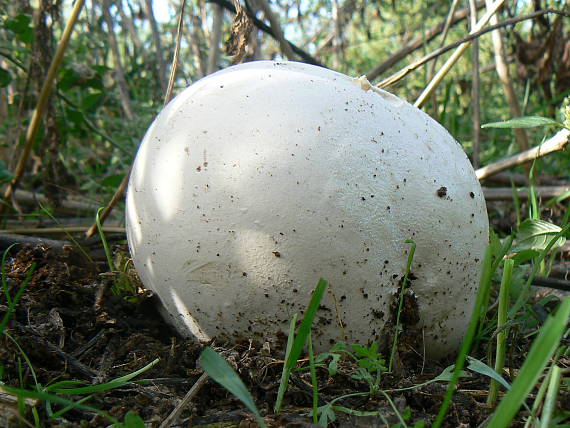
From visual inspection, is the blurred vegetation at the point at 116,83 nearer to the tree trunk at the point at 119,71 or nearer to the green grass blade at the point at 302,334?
the tree trunk at the point at 119,71

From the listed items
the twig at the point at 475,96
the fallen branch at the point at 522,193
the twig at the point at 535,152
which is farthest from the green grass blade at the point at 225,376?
the fallen branch at the point at 522,193

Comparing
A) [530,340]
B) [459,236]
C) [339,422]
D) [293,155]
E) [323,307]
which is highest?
[293,155]

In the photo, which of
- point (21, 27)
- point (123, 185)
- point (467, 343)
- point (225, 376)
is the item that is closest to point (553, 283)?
point (467, 343)

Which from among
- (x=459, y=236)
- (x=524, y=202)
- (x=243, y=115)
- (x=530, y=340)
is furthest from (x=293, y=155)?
(x=524, y=202)

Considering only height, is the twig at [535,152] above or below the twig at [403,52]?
below

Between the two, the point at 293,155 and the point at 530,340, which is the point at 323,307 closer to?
the point at 293,155

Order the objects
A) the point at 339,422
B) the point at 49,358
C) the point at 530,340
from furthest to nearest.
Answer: the point at 530,340 < the point at 49,358 < the point at 339,422

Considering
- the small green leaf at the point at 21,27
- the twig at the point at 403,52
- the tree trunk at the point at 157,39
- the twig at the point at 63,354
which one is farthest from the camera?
the twig at the point at 403,52
